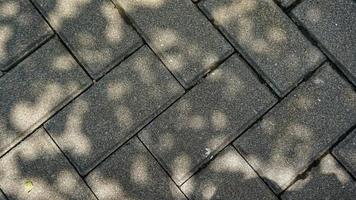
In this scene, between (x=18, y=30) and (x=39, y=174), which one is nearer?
(x=39, y=174)

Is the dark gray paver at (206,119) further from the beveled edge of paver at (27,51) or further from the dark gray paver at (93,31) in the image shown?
the beveled edge of paver at (27,51)

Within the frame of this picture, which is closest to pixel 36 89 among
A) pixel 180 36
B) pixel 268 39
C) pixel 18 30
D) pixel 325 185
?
pixel 18 30

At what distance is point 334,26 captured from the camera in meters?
2.60

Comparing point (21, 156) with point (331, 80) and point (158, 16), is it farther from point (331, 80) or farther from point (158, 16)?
point (331, 80)

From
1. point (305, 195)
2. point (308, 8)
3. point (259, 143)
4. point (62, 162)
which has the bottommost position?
point (305, 195)

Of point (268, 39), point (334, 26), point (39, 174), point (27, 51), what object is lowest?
point (334, 26)

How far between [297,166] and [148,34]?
3.26ft

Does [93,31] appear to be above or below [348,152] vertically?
above

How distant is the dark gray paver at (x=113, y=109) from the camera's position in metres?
2.51

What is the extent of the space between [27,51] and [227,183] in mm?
1205

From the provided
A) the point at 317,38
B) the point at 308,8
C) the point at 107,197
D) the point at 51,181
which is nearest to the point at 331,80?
the point at 317,38

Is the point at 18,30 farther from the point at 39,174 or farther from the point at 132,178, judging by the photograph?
the point at 132,178

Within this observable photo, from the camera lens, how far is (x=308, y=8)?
2.62 m

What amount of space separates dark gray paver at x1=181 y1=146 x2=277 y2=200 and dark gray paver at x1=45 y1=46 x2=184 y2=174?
384mm
